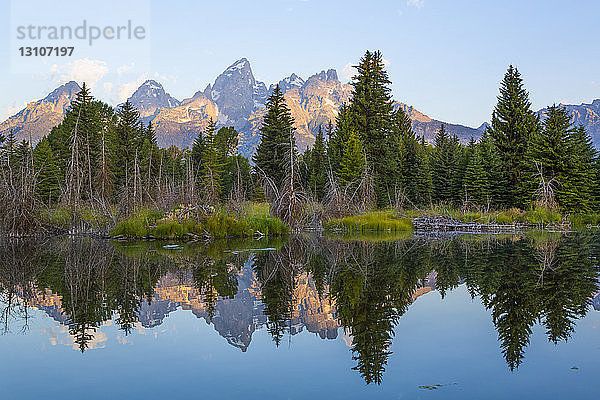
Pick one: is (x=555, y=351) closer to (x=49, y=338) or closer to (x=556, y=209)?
(x=49, y=338)

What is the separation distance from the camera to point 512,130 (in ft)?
135

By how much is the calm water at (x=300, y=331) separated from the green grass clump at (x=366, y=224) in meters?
14.8

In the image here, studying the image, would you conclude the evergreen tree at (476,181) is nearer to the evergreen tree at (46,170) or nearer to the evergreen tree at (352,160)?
the evergreen tree at (352,160)

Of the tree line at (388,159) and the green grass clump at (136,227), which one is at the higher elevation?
the tree line at (388,159)

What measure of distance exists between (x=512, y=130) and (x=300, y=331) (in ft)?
133

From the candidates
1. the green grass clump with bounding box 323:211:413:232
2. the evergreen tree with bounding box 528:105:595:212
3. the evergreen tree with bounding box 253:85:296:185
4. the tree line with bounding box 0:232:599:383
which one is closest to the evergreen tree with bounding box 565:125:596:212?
the evergreen tree with bounding box 528:105:595:212

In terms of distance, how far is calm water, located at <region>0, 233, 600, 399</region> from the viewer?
13.1 feet

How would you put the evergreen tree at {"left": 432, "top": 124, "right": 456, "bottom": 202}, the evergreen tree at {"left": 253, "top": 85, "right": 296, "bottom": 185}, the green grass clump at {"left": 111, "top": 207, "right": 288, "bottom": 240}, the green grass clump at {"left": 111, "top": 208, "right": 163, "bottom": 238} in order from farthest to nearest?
1. the evergreen tree at {"left": 253, "top": 85, "right": 296, "bottom": 185}
2. the evergreen tree at {"left": 432, "top": 124, "right": 456, "bottom": 202}
3. the green grass clump at {"left": 111, "top": 208, "right": 163, "bottom": 238}
4. the green grass clump at {"left": 111, "top": 207, "right": 288, "bottom": 240}

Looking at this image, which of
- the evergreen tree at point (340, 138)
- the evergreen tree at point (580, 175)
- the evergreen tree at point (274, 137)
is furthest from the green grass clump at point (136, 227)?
the evergreen tree at point (580, 175)

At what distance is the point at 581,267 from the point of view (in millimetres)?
10547

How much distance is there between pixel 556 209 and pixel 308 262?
27141 mm

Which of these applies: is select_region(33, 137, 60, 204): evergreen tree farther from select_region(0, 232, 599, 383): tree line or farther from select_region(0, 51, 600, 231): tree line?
select_region(0, 232, 599, 383): tree line

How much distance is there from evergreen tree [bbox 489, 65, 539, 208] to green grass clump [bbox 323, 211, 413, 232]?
55.2 ft

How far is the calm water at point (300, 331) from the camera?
3994 mm
